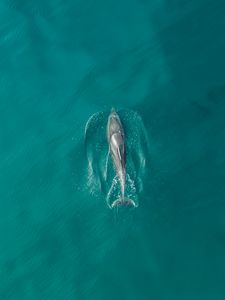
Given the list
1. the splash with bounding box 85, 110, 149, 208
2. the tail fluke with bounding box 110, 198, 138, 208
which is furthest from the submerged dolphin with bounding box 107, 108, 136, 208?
the splash with bounding box 85, 110, 149, 208

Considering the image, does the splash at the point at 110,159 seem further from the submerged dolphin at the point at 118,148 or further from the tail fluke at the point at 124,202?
the submerged dolphin at the point at 118,148

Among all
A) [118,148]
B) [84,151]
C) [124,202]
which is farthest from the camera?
[84,151]

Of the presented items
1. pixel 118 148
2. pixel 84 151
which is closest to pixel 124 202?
pixel 118 148

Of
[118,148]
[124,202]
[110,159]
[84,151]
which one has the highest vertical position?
[84,151]

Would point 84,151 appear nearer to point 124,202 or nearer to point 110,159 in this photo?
point 110,159

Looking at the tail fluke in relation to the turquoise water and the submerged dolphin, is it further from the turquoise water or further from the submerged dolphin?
the turquoise water
